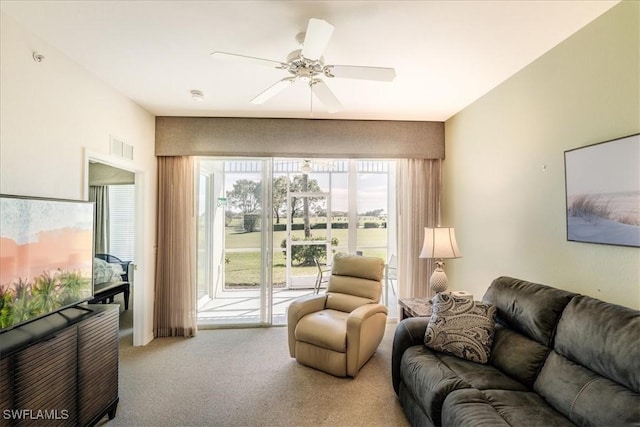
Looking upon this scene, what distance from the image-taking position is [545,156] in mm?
2318

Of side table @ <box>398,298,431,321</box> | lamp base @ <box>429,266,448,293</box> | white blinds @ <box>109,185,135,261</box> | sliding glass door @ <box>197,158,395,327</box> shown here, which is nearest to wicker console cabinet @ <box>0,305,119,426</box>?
sliding glass door @ <box>197,158,395,327</box>

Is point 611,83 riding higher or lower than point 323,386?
higher

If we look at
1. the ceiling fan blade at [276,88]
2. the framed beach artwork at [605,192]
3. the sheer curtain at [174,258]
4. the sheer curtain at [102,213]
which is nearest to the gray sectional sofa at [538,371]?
the framed beach artwork at [605,192]

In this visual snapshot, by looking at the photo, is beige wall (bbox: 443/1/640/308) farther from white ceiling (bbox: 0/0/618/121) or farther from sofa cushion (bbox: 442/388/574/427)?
sofa cushion (bbox: 442/388/574/427)

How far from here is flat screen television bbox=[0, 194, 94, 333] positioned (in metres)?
1.57

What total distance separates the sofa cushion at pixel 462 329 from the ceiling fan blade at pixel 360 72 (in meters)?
1.74

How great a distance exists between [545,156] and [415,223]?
1.78 meters

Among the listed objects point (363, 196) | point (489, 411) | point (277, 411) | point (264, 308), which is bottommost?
point (277, 411)

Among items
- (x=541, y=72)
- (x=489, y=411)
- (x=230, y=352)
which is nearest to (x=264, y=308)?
(x=230, y=352)

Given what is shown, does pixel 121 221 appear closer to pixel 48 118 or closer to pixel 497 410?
pixel 48 118

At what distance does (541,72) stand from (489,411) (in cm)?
245

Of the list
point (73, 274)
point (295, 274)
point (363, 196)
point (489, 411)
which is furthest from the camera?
point (295, 274)

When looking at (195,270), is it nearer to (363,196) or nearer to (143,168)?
(143,168)

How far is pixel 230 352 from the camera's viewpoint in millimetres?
3229
